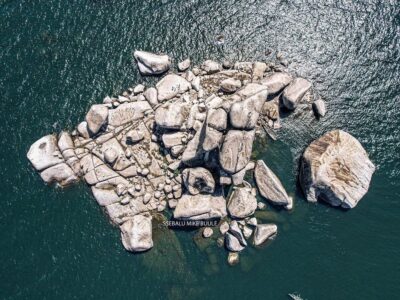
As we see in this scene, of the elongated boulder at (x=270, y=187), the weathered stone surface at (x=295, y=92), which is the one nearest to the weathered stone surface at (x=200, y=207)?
the elongated boulder at (x=270, y=187)

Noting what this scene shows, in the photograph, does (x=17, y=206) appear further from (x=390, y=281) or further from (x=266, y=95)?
(x=390, y=281)

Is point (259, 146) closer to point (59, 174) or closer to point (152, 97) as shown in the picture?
point (152, 97)

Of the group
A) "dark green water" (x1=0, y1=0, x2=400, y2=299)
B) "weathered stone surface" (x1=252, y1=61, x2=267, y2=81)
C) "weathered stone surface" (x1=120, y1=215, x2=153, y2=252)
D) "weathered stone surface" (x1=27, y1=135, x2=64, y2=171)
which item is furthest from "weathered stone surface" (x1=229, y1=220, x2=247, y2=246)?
"weathered stone surface" (x1=27, y1=135, x2=64, y2=171)

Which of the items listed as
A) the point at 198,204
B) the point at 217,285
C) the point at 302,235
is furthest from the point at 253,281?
the point at 198,204

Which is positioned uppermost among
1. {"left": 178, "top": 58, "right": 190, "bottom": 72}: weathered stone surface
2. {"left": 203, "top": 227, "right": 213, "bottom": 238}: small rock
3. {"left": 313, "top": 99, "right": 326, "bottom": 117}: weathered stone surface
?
{"left": 178, "top": 58, "right": 190, "bottom": 72}: weathered stone surface

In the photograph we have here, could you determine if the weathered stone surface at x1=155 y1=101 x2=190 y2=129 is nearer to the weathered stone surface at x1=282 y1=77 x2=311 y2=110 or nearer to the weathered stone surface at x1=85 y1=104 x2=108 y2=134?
the weathered stone surface at x1=85 y1=104 x2=108 y2=134

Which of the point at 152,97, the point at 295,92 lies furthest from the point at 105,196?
the point at 295,92
